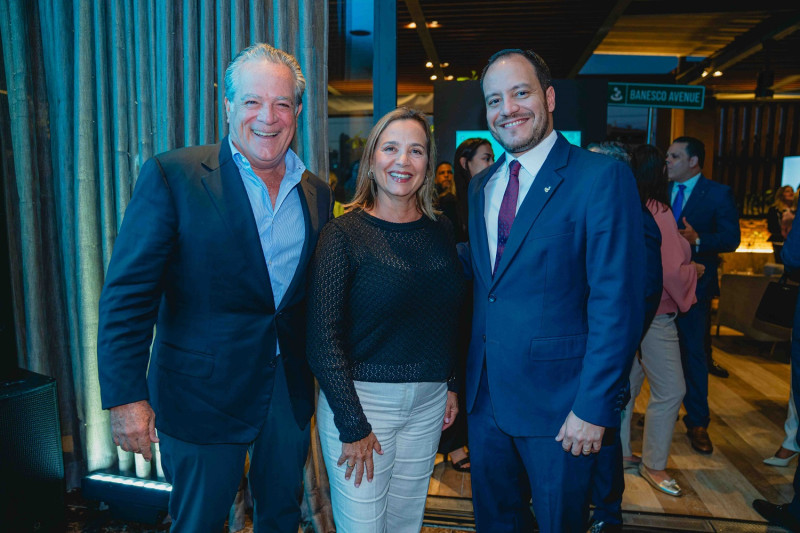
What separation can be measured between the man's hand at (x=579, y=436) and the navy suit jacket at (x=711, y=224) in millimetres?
2650

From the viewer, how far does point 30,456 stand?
2113 mm

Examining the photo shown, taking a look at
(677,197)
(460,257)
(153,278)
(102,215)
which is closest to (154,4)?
(102,215)

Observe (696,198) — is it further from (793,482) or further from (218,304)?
(218,304)

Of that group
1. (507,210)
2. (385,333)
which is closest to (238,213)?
(385,333)

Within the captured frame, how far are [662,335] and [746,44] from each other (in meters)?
6.38

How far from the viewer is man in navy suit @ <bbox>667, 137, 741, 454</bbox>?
3504 millimetres

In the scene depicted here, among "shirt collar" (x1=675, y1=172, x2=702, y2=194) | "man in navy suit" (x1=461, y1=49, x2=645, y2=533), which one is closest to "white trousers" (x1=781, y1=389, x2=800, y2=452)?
"shirt collar" (x1=675, y1=172, x2=702, y2=194)

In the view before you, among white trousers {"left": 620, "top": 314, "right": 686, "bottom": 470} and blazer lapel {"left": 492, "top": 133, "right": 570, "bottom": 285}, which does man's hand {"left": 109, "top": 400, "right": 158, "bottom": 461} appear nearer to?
blazer lapel {"left": 492, "top": 133, "right": 570, "bottom": 285}

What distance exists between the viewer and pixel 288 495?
1847 mm

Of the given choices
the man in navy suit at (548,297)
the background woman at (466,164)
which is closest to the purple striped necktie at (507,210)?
the man in navy suit at (548,297)

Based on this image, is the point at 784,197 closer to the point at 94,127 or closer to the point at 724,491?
the point at 724,491

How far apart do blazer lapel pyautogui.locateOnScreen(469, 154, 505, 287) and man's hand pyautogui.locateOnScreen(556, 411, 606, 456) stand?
468 mm

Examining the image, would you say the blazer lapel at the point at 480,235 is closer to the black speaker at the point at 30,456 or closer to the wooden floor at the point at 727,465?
the wooden floor at the point at 727,465

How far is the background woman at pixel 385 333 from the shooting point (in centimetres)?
161
